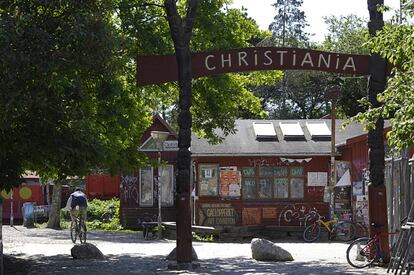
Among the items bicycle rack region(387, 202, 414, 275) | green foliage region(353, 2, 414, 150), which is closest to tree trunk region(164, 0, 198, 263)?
bicycle rack region(387, 202, 414, 275)

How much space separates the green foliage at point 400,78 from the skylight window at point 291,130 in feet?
64.4

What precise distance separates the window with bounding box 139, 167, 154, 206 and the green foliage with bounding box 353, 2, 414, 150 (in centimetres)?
2451

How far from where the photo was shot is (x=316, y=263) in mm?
17422

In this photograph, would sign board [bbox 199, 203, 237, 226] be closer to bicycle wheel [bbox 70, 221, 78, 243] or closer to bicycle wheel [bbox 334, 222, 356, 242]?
bicycle wheel [bbox 334, 222, 356, 242]

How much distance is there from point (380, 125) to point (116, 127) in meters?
6.70

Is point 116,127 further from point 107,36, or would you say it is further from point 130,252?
point 107,36

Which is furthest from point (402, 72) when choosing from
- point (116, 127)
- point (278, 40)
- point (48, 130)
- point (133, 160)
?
point (278, 40)

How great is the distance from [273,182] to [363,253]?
14528 millimetres

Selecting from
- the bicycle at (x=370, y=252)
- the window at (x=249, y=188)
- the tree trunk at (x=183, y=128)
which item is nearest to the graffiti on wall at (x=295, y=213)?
the window at (x=249, y=188)

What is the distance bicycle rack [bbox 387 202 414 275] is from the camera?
42.9 ft

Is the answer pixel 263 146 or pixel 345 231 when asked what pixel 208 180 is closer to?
pixel 263 146

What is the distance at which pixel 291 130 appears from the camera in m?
32.3

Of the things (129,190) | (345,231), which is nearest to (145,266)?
(345,231)

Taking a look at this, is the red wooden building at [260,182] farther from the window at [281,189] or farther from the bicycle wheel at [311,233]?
the bicycle wheel at [311,233]
